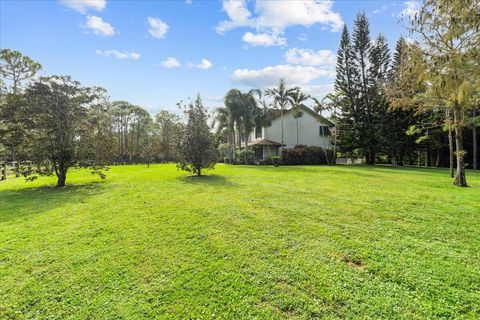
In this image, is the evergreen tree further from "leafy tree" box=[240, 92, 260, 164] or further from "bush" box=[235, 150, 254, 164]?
"bush" box=[235, 150, 254, 164]

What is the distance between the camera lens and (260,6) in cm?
1194

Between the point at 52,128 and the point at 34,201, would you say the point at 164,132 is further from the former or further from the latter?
the point at 34,201

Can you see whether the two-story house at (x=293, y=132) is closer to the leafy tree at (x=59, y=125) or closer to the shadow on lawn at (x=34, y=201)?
the leafy tree at (x=59, y=125)

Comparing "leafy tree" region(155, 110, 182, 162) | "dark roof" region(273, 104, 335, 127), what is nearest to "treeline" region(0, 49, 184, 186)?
"leafy tree" region(155, 110, 182, 162)

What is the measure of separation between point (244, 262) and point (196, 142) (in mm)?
10720

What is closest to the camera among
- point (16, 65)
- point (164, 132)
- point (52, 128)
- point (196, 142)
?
point (52, 128)

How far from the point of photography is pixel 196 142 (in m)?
14.1

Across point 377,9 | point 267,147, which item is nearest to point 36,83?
point 377,9

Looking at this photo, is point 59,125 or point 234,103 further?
point 234,103

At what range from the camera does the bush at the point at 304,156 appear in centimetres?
2980

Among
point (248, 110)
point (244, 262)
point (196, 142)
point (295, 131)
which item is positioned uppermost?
point (248, 110)

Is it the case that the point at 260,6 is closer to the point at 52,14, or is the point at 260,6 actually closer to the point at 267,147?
the point at 52,14

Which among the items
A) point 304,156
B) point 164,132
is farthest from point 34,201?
point 164,132

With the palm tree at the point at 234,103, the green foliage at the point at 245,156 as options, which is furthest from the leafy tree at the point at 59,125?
the green foliage at the point at 245,156
